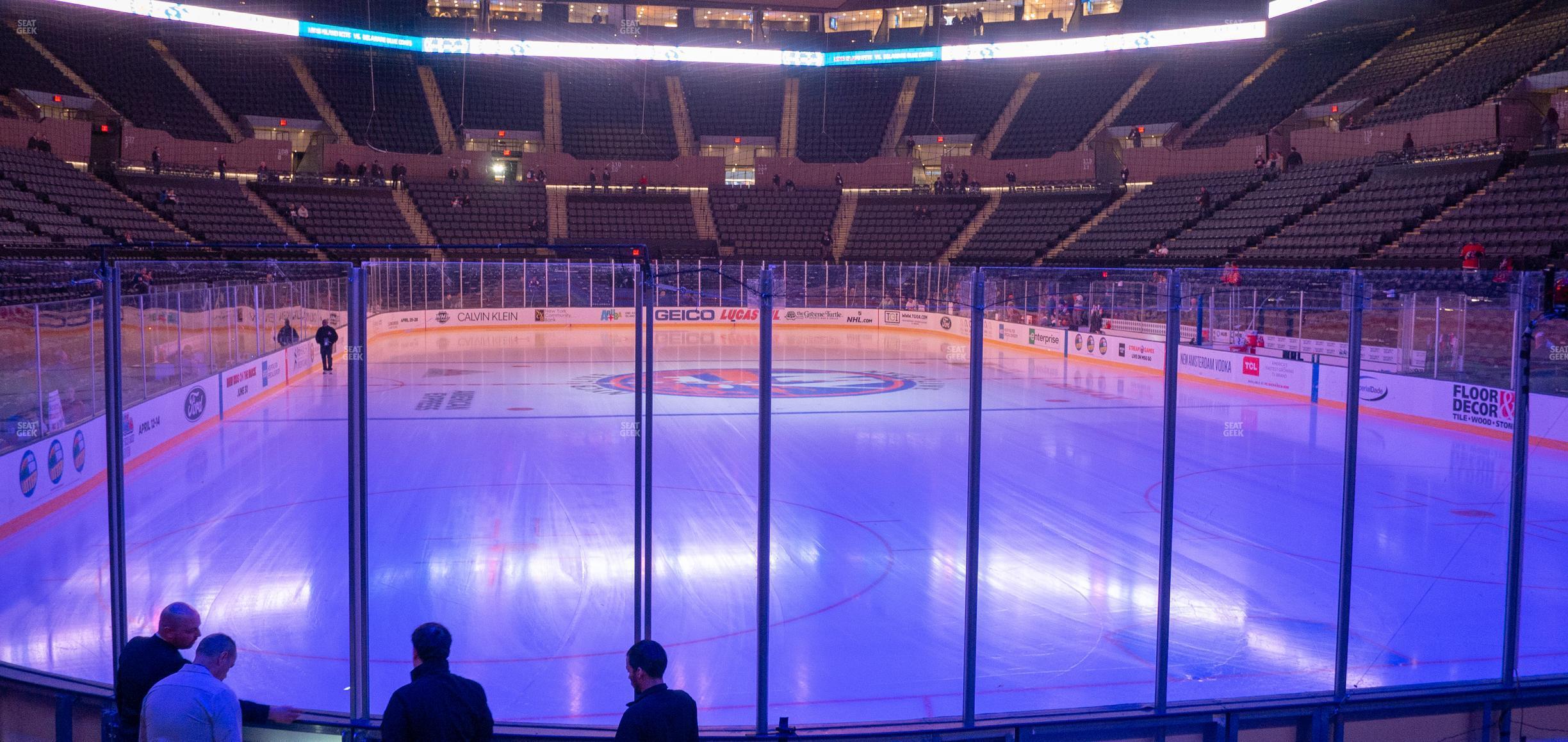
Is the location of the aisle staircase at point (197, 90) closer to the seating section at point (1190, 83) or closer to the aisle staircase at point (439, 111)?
the aisle staircase at point (439, 111)

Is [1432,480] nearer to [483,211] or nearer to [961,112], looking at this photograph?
[483,211]

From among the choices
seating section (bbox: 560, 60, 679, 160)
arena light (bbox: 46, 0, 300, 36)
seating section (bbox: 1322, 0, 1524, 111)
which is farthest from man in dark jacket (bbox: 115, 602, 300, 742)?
seating section (bbox: 560, 60, 679, 160)

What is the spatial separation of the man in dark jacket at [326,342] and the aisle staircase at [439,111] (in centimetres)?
2343

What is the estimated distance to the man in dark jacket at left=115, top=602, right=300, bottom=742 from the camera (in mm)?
4027

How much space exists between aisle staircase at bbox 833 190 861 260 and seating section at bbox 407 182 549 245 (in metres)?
11.6

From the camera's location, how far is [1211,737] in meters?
4.92

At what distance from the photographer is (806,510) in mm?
11055

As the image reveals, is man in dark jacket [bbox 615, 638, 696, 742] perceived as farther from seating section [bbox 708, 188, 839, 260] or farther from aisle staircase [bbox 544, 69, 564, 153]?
aisle staircase [bbox 544, 69, 564, 153]

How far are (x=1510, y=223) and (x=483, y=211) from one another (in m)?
33.5

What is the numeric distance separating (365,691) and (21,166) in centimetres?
3209

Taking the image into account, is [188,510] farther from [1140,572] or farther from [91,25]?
[91,25]

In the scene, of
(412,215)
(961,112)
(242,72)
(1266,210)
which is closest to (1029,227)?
(1266,210)

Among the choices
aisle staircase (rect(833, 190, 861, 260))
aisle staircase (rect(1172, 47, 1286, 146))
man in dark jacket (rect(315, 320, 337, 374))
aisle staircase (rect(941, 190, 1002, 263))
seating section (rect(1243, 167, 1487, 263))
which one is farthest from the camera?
aisle staircase (rect(1172, 47, 1286, 146))

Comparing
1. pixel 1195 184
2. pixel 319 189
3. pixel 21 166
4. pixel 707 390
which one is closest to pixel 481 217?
pixel 319 189
